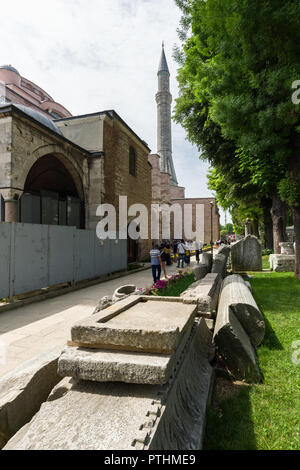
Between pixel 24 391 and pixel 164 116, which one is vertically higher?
pixel 164 116

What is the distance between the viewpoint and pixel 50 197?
563 inches

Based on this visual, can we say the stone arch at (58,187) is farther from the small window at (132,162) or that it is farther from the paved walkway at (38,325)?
the paved walkway at (38,325)

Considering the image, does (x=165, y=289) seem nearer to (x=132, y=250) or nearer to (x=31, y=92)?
(x=132, y=250)

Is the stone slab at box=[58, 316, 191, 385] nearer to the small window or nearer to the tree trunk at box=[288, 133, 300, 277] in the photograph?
the tree trunk at box=[288, 133, 300, 277]

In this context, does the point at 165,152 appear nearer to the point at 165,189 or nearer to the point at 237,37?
the point at 165,189

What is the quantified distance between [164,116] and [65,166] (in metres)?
41.3

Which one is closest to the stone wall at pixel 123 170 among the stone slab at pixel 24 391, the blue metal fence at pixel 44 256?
the blue metal fence at pixel 44 256

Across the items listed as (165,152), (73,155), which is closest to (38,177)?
(73,155)

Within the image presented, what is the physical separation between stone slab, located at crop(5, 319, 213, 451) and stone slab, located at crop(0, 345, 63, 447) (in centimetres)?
31

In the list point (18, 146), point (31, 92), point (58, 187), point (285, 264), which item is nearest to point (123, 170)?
point (58, 187)

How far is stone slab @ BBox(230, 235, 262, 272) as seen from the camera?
12.2m

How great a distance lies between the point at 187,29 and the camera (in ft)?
35.9

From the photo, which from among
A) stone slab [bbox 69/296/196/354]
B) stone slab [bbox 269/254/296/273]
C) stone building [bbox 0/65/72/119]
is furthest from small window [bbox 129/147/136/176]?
stone slab [bbox 69/296/196/354]

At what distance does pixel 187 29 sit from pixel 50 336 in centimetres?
1293
